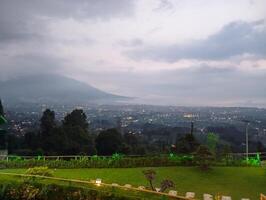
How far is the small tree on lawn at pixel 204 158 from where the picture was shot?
32.3 meters

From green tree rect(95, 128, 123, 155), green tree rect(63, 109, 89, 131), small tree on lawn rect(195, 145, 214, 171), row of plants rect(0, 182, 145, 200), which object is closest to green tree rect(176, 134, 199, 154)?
green tree rect(95, 128, 123, 155)

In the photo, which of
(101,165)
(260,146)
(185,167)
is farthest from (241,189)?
(260,146)

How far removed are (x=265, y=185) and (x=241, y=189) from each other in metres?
1.67

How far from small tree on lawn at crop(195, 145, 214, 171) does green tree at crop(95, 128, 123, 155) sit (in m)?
27.2

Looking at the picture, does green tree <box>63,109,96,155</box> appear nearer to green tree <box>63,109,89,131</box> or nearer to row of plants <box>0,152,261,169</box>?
green tree <box>63,109,89,131</box>

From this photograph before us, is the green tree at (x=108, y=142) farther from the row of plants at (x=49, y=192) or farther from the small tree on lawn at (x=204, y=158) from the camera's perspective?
the row of plants at (x=49, y=192)

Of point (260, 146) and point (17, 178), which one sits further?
point (260, 146)

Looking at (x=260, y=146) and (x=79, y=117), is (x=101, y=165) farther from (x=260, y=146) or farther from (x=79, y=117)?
(x=260, y=146)

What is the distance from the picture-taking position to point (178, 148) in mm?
48219

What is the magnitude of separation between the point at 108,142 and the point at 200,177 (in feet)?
101

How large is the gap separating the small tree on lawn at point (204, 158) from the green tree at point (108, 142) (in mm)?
27151

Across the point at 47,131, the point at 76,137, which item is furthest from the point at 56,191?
the point at 47,131

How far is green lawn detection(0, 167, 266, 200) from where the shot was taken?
89.4 ft

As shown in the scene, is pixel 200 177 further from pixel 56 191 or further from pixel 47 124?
pixel 47 124
